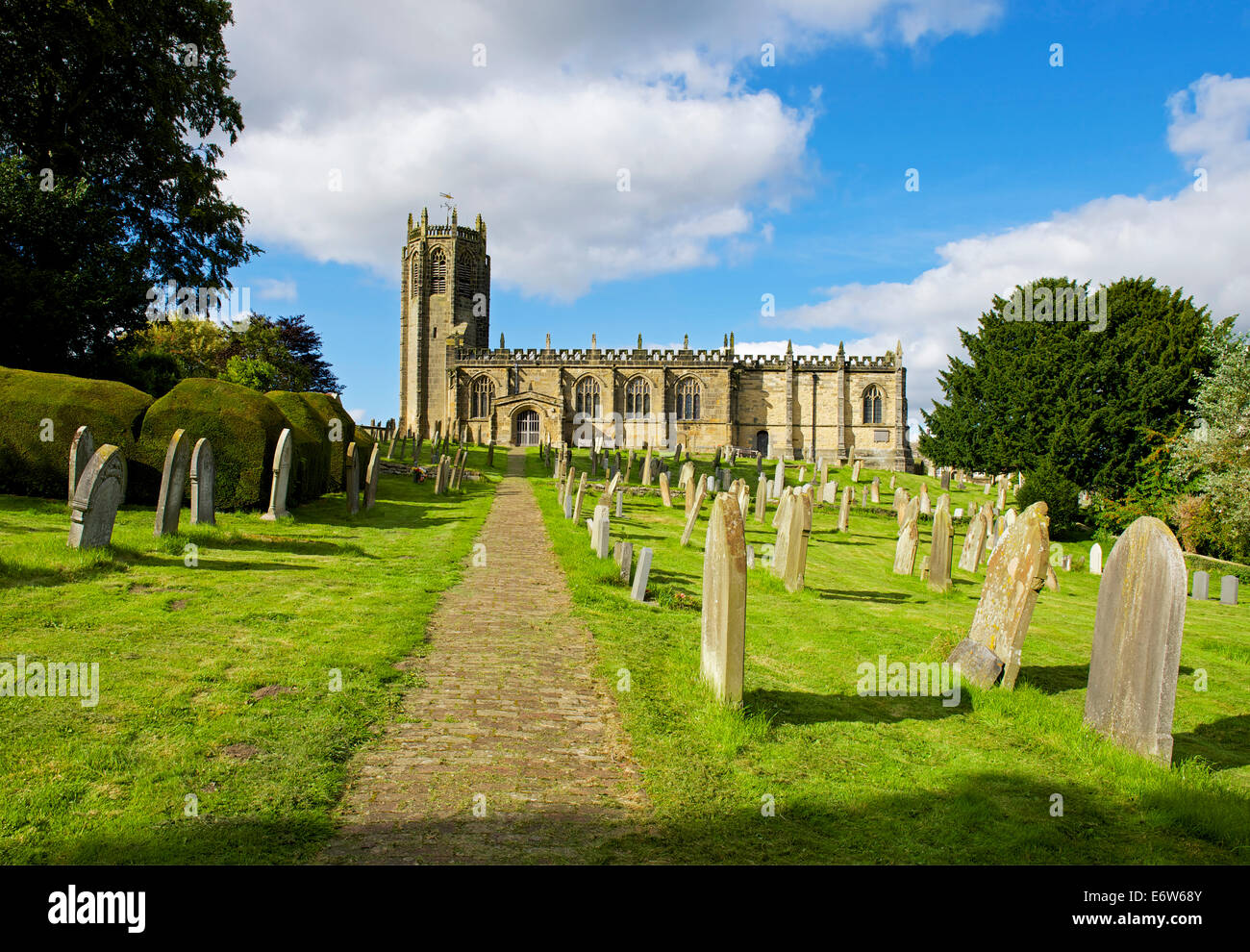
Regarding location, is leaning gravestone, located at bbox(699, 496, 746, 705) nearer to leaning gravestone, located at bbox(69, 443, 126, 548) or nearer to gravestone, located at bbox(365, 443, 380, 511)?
leaning gravestone, located at bbox(69, 443, 126, 548)

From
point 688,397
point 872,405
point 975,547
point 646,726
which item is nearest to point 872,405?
point 872,405

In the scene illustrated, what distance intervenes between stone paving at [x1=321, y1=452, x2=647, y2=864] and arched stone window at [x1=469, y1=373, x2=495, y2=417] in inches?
2016

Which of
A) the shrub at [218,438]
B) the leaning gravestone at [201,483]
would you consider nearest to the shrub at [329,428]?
the shrub at [218,438]

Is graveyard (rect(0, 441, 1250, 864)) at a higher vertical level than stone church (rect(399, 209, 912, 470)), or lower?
lower

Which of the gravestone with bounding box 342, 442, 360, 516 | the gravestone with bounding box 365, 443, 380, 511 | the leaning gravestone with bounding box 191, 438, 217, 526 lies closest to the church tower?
the gravestone with bounding box 365, 443, 380, 511

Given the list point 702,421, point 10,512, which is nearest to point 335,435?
point 10,512

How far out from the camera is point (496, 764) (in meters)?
4.79

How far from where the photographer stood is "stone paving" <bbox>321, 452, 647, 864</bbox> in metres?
3.81

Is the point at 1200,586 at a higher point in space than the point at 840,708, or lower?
lower

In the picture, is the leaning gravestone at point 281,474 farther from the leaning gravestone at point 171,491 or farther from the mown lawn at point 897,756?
the mown lawn at point 897,756

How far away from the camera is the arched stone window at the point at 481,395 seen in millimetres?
58281

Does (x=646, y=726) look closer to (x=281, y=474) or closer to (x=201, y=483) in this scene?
(x=201, y=483)

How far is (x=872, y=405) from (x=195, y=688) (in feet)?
204
